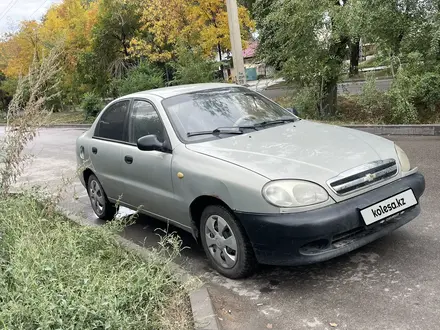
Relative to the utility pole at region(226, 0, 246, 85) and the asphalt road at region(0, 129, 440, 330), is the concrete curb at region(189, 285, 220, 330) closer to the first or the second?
the asphalt road at region(0, 129, 440, 330)

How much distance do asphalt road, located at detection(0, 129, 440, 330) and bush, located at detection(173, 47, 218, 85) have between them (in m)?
11.1

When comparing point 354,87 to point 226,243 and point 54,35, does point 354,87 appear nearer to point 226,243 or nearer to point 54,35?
point 226,243

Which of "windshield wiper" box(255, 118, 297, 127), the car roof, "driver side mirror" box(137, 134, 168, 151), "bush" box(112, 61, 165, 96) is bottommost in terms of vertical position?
"driver side mirror" box(137, 134, 168, 151)

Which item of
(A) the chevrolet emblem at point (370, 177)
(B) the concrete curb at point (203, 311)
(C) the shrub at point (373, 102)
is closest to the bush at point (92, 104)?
(C) the shrub at point (373, 102)

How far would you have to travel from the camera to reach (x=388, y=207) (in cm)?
339

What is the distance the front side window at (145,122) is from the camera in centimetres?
436

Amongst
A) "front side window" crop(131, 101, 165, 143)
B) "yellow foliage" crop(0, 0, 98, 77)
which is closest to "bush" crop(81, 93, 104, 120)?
"yellow foliage" crop(0, 0, 98, 77)

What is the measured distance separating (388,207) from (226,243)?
1290 mm

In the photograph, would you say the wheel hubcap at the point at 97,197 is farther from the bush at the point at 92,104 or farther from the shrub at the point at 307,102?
the bush at the point at 92,104

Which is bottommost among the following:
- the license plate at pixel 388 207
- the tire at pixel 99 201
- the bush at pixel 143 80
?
the tire at pixel 99 201

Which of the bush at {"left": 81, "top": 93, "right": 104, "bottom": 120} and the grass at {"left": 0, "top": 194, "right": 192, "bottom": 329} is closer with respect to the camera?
the grass at {"left": 0, "top": 194, "right": 192, "bottom": 329}

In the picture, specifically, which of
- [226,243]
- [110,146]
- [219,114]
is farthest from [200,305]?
[110,146]

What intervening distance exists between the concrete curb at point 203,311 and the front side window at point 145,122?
160cm

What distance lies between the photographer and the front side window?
4359 millimetres
